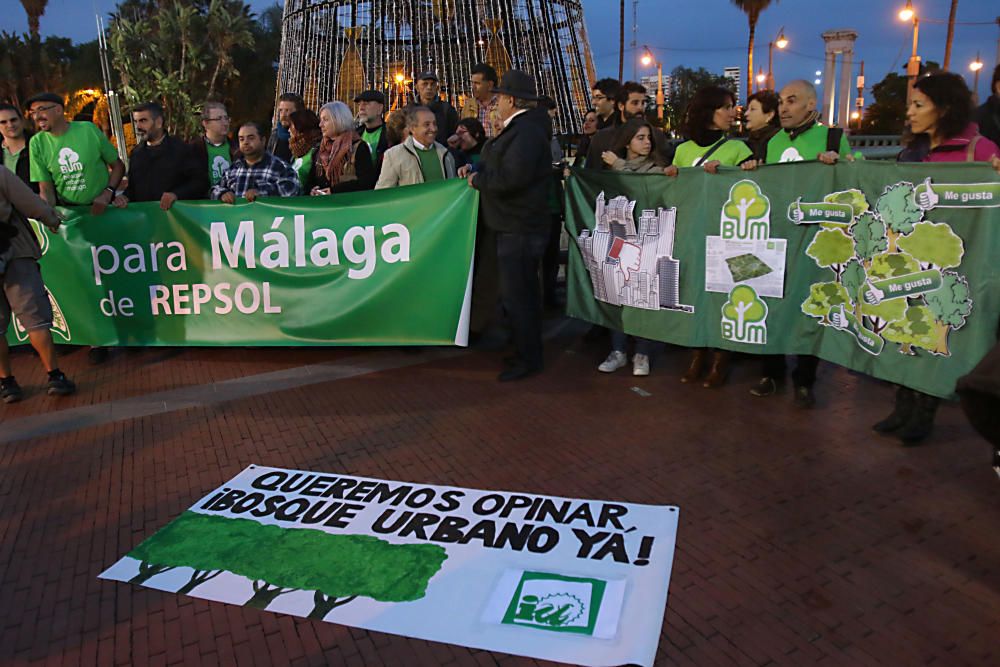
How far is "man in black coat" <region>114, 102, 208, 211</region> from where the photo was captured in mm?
6324

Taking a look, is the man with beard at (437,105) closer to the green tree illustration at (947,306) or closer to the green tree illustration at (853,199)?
the green tree illustration at (853,199)

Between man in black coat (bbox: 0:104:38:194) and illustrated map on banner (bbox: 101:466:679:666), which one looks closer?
illustrated map on banner (bbox: 101:466:679:666)

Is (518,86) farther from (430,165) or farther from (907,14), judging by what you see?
(907,14)

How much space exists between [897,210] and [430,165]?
137 inches

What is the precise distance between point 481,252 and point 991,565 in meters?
3.92

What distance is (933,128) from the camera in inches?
165

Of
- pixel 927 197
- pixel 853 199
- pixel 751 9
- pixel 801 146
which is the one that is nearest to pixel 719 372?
pixel 853 199

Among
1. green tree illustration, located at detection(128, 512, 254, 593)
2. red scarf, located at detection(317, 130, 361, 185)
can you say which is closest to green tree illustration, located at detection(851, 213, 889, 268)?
green tree illustration, located at detection(128, 512, 254, 593)

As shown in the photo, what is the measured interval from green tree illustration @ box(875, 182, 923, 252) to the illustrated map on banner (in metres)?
2.08

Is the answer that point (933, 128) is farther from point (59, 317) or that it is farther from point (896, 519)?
point (59, 317)

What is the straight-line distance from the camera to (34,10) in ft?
181

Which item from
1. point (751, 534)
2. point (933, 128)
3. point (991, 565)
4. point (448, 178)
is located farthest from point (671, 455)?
point (448, 178)

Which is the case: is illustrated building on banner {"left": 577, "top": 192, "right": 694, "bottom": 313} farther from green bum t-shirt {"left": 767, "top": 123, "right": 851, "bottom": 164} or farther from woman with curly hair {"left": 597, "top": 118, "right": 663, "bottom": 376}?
green bum t-shirt {"left": 767, "top": 123, "right": 851, "bottom": 164}

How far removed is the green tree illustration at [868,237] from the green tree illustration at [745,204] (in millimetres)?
600
